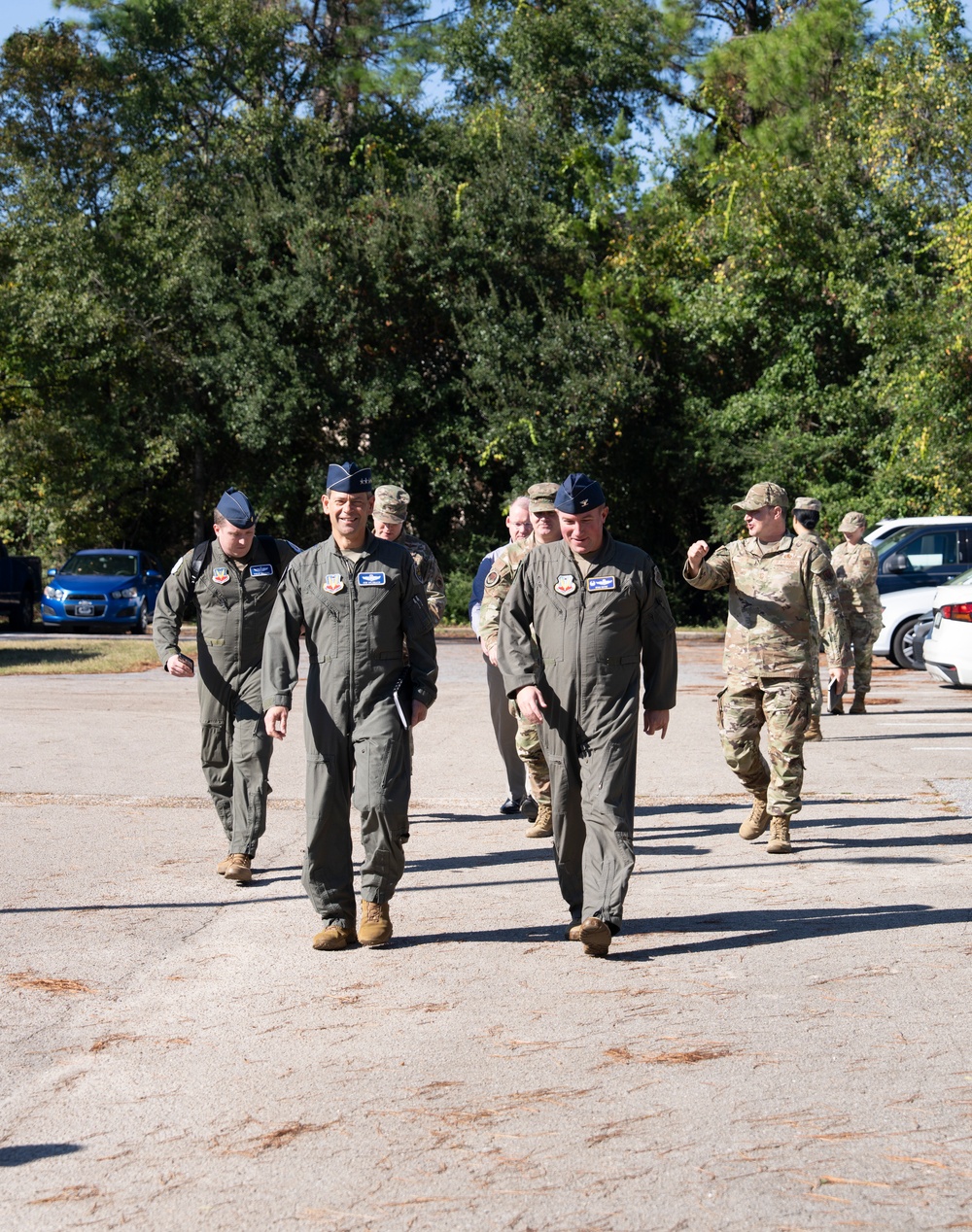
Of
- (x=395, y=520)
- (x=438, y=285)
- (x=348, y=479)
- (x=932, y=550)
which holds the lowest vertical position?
(x=932, y=550)

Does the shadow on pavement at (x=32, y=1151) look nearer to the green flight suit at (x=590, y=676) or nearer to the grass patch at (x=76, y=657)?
the green flight suit at (x=590, y=676)

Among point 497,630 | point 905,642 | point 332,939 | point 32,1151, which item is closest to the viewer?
point 32,1151

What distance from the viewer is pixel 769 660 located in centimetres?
834

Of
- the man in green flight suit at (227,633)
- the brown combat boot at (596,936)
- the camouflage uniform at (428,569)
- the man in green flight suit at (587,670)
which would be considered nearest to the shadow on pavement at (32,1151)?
the brown combat boot at (596,936)

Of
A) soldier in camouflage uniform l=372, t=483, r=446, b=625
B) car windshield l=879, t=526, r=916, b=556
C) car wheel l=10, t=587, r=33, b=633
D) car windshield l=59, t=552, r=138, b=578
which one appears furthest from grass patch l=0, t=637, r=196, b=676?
soldier in camouflage uniform l=372, t=483, r=446, b=625

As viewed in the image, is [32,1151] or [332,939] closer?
[32,1151]

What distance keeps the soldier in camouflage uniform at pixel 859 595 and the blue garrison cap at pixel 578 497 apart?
8.42m

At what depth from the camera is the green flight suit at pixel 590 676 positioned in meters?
6.07

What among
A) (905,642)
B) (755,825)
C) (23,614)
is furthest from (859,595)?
(23,614)

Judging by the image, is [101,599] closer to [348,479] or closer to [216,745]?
[216,745]

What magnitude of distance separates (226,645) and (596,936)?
287cm

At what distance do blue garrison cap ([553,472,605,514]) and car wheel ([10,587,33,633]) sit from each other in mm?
23361

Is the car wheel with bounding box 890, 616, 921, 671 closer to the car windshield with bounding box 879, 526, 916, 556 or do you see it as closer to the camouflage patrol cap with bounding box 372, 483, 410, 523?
the car windshield with bounding box 879, 526, 916, 556

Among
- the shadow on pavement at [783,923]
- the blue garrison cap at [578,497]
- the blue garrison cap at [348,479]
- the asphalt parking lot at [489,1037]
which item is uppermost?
the blue garrison cap at [348,479]
